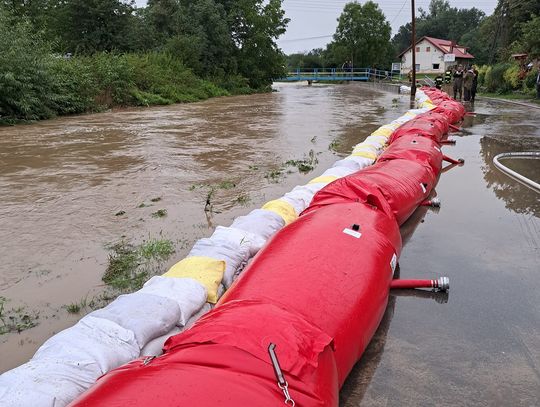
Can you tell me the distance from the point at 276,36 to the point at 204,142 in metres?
30.2

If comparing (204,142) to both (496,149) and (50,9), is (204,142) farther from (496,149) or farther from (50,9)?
(50,9)

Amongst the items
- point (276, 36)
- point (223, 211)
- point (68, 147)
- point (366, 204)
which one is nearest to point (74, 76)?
point (68, 147)

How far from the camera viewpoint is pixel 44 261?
3865 millimetres

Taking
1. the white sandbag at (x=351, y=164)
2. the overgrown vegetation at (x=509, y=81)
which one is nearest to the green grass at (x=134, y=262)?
the white sandbag at (x=351, y=164)

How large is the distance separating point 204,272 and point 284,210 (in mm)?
1289

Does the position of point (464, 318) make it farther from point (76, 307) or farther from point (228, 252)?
point (76, 307)

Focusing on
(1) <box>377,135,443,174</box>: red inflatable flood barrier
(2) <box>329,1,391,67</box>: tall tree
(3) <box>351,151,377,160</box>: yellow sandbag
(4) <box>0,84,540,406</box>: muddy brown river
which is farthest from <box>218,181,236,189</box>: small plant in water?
(2) <box>329,1,391,67</box>: tall tree

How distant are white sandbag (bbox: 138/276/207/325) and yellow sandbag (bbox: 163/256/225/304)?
0.06 metres

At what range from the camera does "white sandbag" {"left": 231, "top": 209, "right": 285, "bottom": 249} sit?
357 centimetres

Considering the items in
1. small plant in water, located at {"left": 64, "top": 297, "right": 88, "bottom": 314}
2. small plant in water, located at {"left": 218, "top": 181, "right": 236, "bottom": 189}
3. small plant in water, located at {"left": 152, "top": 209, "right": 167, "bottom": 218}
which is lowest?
small plant in water, located at {"left": 64, "top": 297, "right": 88, "bottom": 314}

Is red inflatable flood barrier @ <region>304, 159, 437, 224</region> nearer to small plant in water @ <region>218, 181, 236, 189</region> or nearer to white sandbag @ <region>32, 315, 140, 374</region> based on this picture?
white sandbag @ <region>32, 315, 140, 374</region>

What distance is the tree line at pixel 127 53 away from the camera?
14359mm

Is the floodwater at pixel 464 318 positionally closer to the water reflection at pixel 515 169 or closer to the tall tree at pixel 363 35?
the water reflection at pixel 515 169

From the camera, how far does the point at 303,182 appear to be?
6.47m
